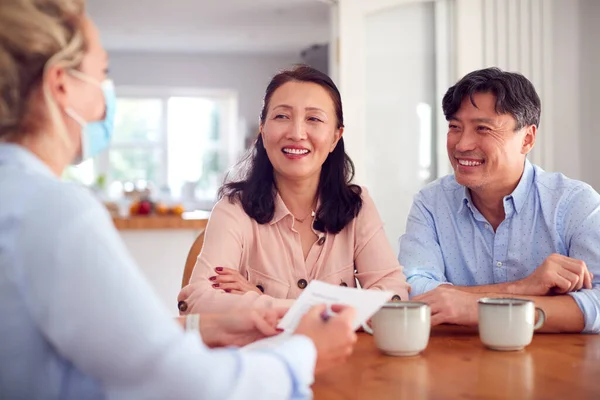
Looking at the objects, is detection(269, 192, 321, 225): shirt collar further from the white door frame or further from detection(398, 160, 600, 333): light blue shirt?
the white door frame

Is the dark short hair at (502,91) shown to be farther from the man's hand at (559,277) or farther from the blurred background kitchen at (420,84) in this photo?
the blurred background kitchen at (420,84)

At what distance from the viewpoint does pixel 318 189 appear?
6.66ft

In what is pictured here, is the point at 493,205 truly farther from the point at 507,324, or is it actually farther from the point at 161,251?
the point at 161,251

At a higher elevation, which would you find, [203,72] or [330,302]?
[203,72]

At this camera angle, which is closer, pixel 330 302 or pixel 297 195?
pixel 330 302

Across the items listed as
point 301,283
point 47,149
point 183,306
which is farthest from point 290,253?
point 47,149

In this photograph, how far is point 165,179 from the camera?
31.1 ft

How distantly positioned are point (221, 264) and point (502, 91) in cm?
95

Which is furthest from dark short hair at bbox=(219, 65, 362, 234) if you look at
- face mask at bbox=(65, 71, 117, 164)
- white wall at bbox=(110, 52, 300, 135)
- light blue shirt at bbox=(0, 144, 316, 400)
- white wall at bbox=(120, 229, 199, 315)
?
white wall at bbox=(110, 52, 300, 135)

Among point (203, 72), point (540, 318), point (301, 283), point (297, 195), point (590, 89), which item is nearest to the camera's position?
point (540, 318)

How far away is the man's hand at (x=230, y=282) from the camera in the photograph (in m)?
1.69

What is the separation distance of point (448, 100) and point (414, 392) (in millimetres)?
1244

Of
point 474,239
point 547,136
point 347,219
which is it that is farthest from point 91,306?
point 547,136

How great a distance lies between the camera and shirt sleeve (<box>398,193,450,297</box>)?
6.10ft
